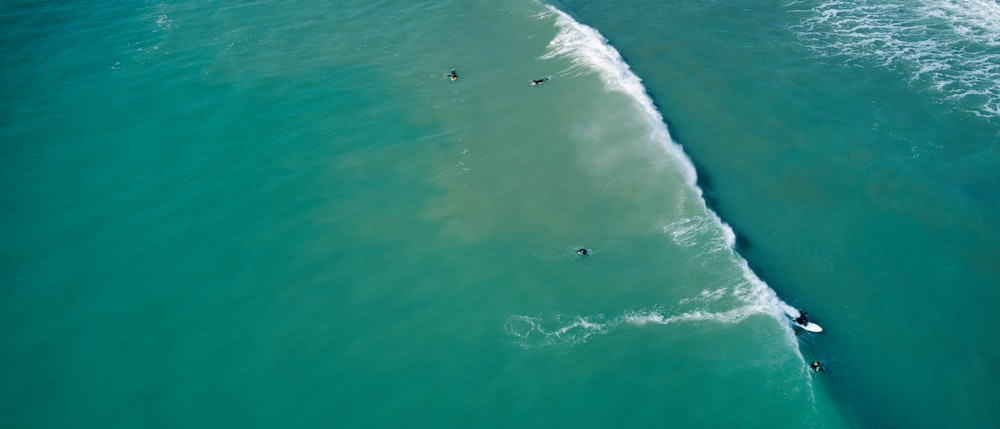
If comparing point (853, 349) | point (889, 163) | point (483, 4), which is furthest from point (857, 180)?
point (483, 4)

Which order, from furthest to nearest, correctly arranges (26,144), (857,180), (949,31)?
(949,31) < (26,144) < (857,180)

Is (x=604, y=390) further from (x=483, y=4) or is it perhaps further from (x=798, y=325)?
(x=483, y=4)

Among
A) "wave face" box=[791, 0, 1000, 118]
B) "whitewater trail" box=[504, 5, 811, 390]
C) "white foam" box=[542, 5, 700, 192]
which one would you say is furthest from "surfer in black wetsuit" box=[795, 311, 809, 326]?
"wave face" box=[791, 0, 1000, 118]

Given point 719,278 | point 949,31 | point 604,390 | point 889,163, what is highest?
point 949,31

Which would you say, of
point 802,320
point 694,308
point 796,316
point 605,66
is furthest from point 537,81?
point 802,320

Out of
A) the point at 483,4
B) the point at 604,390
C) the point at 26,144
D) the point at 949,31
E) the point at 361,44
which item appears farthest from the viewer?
the point at 483,4

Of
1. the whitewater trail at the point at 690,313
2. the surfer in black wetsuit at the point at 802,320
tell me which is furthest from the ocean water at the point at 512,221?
the surfer in black wetsuit at the point at 802,320

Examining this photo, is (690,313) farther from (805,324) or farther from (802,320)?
(805,324)

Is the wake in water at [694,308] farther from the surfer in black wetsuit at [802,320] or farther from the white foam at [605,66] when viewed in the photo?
the white foam at [605,66]
